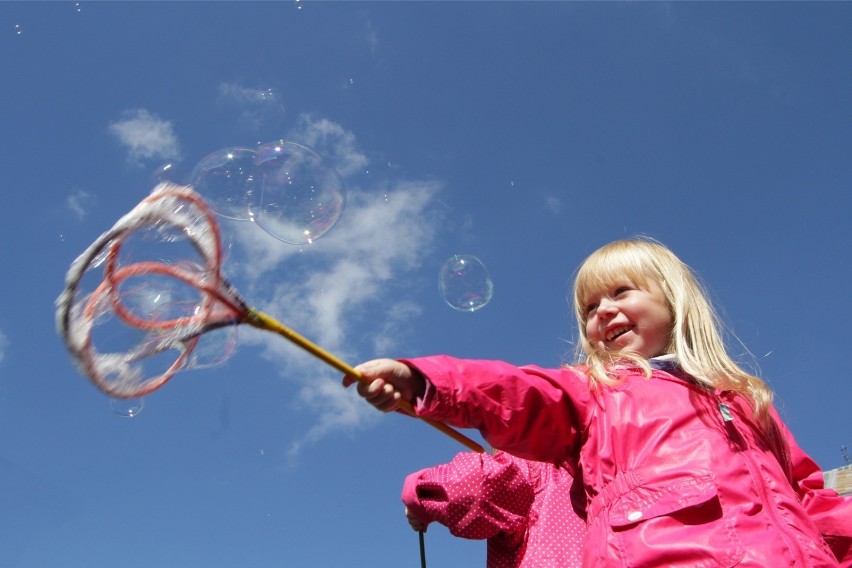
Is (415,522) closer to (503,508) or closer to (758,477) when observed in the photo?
(503,508)

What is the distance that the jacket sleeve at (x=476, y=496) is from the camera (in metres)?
3.71

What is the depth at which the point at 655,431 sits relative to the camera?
2.63 metres

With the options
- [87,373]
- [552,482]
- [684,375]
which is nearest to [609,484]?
[684,375]

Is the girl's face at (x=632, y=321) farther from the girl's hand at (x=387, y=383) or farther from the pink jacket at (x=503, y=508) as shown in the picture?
the girl's hand at (x=387, y=383)

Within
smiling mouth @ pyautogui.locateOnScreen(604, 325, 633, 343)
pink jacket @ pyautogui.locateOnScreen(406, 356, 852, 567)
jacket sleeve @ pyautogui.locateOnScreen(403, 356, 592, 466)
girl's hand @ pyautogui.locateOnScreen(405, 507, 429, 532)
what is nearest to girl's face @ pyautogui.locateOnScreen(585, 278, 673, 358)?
smiling mouth @ pyautogui.locateOnScreen(604, 325, 633, 343)

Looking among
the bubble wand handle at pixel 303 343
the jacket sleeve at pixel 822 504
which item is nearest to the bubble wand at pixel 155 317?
the bubble wand handle at pixel 303 343

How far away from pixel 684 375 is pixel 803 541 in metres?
0.87

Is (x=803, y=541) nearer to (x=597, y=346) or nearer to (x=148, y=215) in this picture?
(x=597, y=346)

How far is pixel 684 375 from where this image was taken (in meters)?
3.08

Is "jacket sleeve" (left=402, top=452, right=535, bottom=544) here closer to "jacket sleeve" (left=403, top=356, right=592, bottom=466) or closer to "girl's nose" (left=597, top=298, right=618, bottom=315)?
"jacket sleeve" (left=403, top=356, right=592, bottom=466)

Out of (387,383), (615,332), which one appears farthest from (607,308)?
(387,383)

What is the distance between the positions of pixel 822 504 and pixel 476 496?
153 cm

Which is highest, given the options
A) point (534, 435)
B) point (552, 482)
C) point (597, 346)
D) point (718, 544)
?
point (597, 346)

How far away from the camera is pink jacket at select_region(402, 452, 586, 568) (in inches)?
143
